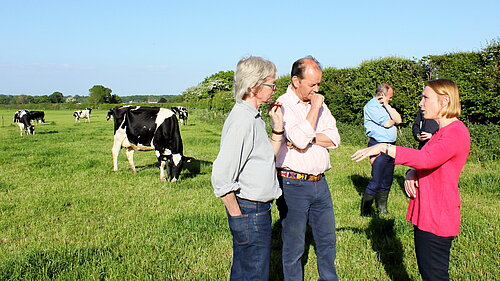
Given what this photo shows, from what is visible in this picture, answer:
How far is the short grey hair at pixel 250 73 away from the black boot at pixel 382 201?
3821mm

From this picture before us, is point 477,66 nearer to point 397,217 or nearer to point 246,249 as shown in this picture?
point 397,217

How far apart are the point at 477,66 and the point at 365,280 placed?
8.00 meters

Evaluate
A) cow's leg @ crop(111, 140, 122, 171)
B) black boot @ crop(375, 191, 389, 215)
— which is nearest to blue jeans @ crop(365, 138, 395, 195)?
black boot @ crop(375, 191, 389, 215)

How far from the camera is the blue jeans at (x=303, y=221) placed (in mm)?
3297

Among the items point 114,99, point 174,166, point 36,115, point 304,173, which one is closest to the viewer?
point 304,173

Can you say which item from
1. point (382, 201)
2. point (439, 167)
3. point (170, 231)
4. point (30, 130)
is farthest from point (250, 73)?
point (30, 130)

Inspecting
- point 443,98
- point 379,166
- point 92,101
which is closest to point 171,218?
point 379,166

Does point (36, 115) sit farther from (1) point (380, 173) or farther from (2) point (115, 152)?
(1) point (380, 173)

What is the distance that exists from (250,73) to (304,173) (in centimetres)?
109

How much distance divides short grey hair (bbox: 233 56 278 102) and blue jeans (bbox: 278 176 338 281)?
1.02m

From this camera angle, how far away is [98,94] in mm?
115750

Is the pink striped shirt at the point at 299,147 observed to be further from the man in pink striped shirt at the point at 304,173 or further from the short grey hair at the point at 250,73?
the short grey hair at the point at 250,73

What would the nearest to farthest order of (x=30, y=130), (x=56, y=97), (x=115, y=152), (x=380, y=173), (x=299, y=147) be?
1. (x=299, y=147)
2. (x=380, y=173)
3. (x=115, y=152)
4. (x=30, y=130)
5. (x=56, y=97)

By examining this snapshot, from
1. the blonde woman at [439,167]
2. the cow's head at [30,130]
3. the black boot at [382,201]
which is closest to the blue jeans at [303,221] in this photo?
the blonde woman at [439,167]
